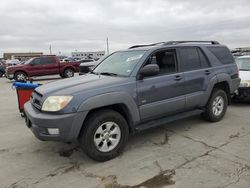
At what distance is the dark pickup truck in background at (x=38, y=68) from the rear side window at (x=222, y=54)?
50.0 ft

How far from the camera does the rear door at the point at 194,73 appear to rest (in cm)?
539

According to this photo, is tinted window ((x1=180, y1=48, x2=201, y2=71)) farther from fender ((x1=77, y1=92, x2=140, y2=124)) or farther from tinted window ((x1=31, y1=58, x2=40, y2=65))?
tinted window ((x1=31, y1=58, x2=40, y2=65))

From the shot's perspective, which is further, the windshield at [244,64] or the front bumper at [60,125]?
the windshield at [244,64]

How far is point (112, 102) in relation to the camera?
4.23 metres

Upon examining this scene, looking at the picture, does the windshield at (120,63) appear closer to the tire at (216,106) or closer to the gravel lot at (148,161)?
the gravel lot at (148,161)

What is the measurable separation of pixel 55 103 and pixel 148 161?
1630 millimetres

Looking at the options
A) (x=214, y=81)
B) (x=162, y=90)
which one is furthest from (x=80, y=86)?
(x=214, y=81)

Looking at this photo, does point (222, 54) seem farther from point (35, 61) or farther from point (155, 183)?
point (35, 61)

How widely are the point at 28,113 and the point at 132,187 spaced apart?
2.05 m

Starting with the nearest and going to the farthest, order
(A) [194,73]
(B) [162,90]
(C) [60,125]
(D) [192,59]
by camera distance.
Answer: (C) [60,125]
(B) [162,90]
(A) [194,73]
(D) [192,59]

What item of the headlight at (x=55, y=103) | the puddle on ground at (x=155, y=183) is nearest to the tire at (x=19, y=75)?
the headlight at (x=55, y=103)

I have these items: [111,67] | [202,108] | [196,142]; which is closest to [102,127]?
[111,67]

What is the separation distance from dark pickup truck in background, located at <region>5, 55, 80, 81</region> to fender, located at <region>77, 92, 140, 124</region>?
15.7 metres

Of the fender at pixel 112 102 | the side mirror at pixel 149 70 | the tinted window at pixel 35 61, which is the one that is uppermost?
the tinted window at pixel 35 61
